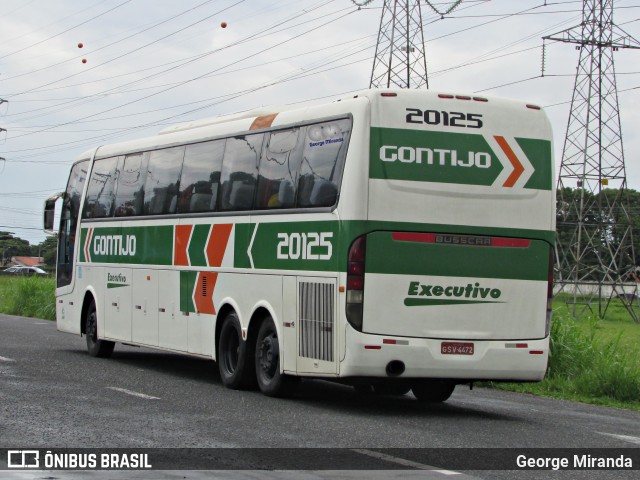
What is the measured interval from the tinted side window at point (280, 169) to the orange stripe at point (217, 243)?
38.1 inches

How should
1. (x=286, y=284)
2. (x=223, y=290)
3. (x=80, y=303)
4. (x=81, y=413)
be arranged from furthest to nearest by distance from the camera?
(x=80, y=303)
(x=223, y=290)
(x=286, y=284)
(x=81, y=413)

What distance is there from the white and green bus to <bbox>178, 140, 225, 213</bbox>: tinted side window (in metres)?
0.71

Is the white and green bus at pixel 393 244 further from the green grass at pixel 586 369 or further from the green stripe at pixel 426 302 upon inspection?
the green grass at pixel 586 369

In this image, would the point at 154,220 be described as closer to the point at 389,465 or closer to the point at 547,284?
the point at 547,284

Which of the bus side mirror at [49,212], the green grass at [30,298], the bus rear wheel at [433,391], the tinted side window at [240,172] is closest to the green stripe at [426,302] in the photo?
the bus rear wheel at [433,391]

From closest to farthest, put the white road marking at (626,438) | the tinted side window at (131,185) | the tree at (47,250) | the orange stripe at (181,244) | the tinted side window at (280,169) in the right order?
1. the white road marking at (626,438)
2. the tinted side window at (280,169)
3. the orange stripe at (181,244)
4. the tinted side window at (131,185)
5. the tree at (47,250)

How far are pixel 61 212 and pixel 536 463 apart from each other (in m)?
14.3

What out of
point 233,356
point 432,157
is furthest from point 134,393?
point 432,157

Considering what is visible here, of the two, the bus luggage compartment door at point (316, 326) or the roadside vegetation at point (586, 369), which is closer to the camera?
the bus luggage compartment door at point (316, 326)

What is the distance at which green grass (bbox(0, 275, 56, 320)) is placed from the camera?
39.2 meters

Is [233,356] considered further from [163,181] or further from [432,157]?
[432,157]

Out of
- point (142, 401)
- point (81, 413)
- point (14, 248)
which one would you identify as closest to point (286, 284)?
point (142, 401)

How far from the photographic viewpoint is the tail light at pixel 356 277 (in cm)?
1354

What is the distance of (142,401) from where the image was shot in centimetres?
1368
